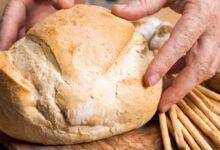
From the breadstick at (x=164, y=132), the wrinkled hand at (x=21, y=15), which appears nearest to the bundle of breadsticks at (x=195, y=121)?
the breadstick at (x=164, y=132)

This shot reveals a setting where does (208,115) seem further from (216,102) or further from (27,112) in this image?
(27,112)

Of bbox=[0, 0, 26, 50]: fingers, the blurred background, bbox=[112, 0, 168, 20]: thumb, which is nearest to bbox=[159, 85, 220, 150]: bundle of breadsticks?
bbox=[112, 0, 168, 20]: thumb

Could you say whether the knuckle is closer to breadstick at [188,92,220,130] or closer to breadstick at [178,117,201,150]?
breadstick at [188,92,220,130]

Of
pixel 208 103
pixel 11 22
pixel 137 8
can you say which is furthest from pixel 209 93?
pixel 11 22

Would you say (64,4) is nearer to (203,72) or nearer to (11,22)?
(11,22)

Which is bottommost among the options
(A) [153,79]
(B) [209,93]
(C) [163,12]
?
(C) [163,12]

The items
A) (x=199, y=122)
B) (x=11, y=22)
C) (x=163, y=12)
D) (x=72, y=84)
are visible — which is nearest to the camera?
(x=72, y=84)
